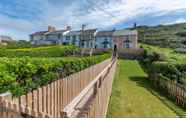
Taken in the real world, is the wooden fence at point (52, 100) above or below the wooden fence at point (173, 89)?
above

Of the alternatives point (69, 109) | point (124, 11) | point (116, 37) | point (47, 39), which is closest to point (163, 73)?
point (124, 11)

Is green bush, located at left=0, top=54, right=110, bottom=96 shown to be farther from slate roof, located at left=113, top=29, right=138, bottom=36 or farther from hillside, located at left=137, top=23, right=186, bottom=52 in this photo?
hillside, located at left=137, top=23, right=186, bottom=52

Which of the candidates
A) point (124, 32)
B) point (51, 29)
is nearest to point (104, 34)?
point (124, 32)

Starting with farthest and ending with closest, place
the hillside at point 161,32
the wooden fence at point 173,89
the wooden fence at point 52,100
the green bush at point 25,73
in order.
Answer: the hillside at point 161,32, the wooden fence at point 173,89, the green bush at point 25,73, the wooden fence at point 52,100

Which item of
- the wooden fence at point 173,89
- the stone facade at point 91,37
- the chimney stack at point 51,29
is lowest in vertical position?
the wooden fence at point 173,89

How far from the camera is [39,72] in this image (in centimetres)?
694

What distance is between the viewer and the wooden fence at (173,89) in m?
9.92

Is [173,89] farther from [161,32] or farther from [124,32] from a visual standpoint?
[161,32]

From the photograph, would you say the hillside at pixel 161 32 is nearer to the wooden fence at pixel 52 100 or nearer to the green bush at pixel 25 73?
the green bush at pixel 25 73

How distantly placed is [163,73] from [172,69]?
69 cm

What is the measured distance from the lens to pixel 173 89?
11.2 m

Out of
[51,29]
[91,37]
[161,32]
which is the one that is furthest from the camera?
[161,32]

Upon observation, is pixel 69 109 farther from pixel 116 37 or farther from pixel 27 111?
pixel 116 37

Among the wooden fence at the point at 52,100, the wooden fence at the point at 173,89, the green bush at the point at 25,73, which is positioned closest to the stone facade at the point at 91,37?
the wooden fence at the point at 173,89
